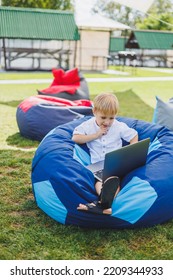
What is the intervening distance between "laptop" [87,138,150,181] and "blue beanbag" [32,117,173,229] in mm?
65

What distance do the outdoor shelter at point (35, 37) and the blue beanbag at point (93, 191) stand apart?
1629 centimetres

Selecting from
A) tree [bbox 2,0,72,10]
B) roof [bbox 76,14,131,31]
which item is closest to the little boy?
roof [bbox 76,14,131,31]

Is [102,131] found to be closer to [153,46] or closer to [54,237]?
[54,237]

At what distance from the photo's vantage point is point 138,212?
2.94 metres

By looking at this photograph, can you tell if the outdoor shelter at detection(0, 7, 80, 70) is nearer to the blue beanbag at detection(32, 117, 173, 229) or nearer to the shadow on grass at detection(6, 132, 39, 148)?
the shadow on grass at detection(6, 132, 39, 148)

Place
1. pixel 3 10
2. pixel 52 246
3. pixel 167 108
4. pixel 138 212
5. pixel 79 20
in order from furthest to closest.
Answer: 1. pixel 79 20
2. pixel 3 10
3. pixel 167 108
4. pixel 138 212
5. pixel 52 246

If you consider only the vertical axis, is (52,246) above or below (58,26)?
above

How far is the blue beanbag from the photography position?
2934 millimetres

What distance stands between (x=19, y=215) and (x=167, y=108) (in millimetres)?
2291

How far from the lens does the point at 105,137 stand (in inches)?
139

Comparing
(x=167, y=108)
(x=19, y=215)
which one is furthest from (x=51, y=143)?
(x=167, y=108)

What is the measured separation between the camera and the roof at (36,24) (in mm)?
18562

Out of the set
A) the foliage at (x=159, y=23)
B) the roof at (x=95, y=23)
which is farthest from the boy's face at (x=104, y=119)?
the foliage at (x=159, y=23)
